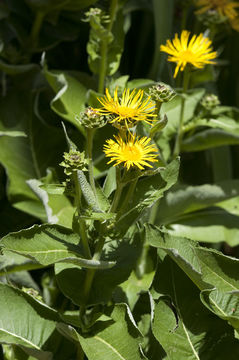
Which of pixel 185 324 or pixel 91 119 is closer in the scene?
pixel 91 119

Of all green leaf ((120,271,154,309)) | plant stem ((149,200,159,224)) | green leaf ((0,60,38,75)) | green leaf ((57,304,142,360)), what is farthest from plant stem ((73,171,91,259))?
green leaf ((0,60,38,75))

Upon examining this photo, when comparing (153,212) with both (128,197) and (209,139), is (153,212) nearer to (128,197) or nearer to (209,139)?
(209,139)

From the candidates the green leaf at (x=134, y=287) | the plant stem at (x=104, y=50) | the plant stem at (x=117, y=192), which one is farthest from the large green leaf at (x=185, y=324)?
the plant stem at (x=104, y=50)

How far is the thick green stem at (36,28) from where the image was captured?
1401 millimetres

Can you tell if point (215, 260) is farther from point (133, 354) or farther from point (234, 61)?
point (234, 61)

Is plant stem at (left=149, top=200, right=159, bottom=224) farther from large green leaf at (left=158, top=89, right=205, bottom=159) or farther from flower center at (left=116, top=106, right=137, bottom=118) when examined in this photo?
flower center at (left=116, top=106, right=137, bottom=118)

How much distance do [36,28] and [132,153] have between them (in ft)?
2.28

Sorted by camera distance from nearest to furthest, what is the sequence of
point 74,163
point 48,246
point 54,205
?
point 74,163 → point 48,246 → point 54,205

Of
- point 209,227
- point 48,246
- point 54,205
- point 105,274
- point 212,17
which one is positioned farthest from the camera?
point 209,227

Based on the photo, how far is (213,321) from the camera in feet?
3.40

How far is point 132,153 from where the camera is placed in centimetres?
85

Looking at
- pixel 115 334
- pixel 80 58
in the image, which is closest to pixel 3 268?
pixel 115 334

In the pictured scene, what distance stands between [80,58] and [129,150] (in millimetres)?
886

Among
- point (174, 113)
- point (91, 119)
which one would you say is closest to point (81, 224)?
point (91, 119)
